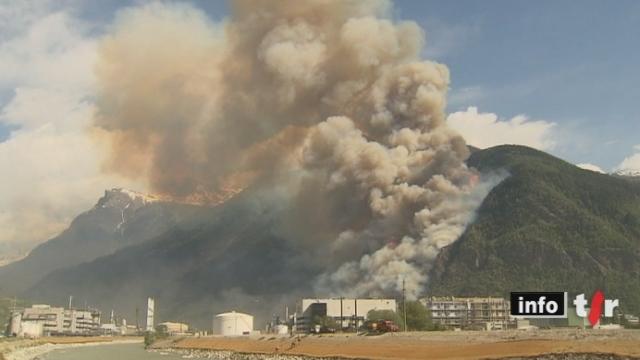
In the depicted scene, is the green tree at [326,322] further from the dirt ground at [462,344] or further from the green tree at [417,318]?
the dirt ground at [462,344]

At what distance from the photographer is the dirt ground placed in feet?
228

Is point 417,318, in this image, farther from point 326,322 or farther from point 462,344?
point 462,344

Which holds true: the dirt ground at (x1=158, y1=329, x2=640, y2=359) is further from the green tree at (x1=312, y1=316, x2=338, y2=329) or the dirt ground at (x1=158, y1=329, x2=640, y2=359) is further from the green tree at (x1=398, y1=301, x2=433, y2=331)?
the green tree at (x1=312, y1=316, x2=338, y2=329)

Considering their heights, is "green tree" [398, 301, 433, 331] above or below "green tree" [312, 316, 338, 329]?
above

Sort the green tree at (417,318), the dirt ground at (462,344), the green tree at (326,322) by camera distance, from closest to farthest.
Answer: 1. the dirt ground at (462,344)
2. the green tree at (417,318)
3. the green tree at (326,322)

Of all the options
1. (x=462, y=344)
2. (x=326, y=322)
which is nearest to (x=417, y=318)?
(x=326, y=322)

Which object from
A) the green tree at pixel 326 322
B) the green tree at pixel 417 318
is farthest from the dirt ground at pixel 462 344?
the green tree at pixel 326 322

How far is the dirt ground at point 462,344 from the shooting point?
6956cm

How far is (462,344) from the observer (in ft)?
276

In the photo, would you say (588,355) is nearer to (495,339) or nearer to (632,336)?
(632,336)

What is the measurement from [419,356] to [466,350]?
6710 mm

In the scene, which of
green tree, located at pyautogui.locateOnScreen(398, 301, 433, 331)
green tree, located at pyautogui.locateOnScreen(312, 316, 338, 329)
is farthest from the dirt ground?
green tree, located at pyautogui.locateOnScreen(312, 316, 338, 329)

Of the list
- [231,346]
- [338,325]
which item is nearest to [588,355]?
[231,346]

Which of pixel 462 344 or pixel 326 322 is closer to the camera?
pixel 462 344
